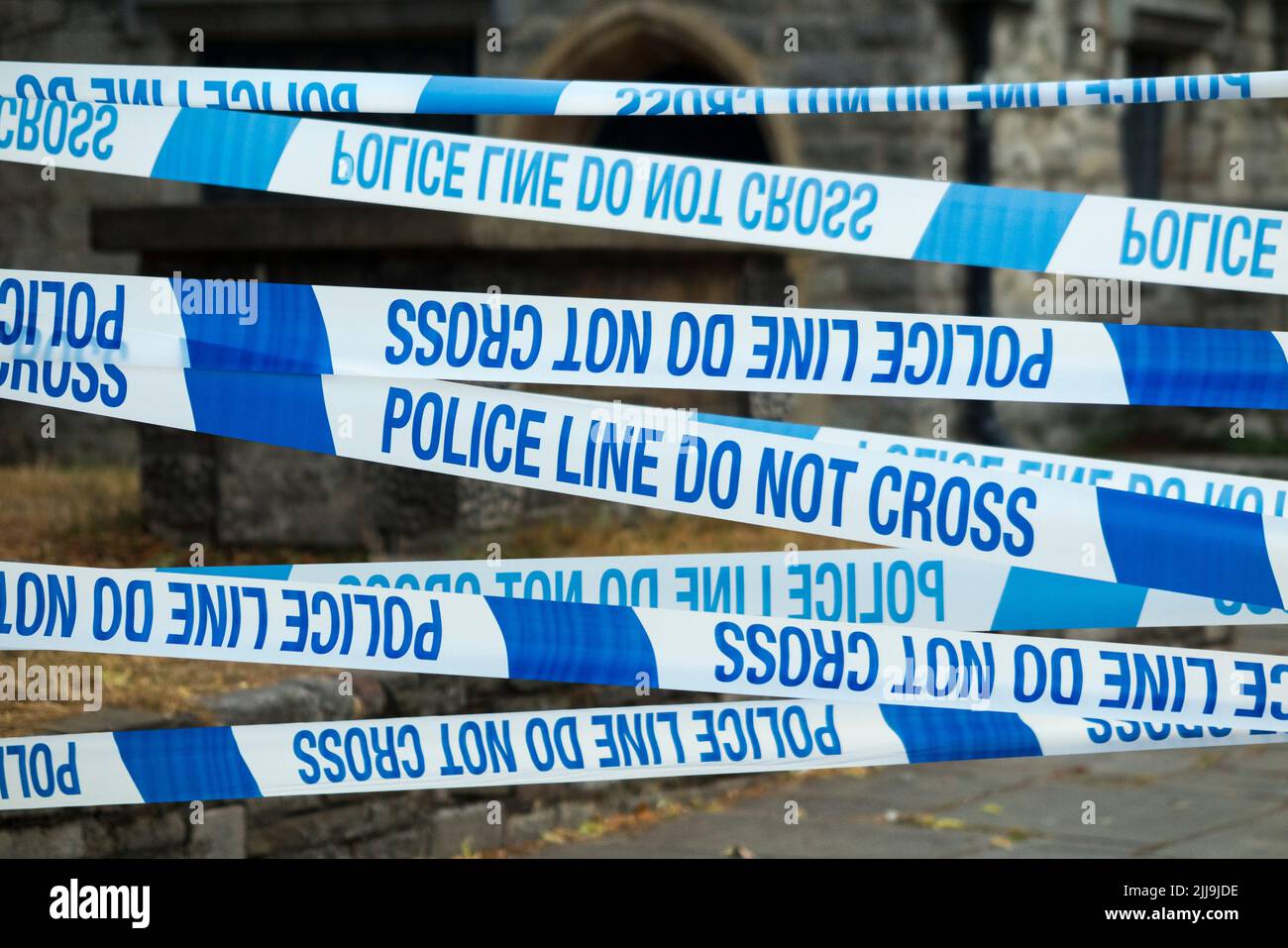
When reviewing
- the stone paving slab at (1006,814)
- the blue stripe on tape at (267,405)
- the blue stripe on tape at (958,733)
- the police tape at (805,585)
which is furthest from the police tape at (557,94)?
the stone paving slab at (1006,814)

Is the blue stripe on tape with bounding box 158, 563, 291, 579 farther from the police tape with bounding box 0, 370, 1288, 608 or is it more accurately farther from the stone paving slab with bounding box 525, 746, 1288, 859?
the stone paving slab with bounding box 525, 746, 1288, 859

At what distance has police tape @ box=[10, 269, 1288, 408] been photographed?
3711 millimetres

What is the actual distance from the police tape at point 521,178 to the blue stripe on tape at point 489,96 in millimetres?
147

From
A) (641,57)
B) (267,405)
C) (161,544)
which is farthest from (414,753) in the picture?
(641,57)

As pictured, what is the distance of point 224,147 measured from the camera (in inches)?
153

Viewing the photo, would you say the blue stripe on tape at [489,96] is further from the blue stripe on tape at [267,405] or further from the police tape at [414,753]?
the police tape at [414,753]

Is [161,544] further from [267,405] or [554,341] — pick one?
[554,341]

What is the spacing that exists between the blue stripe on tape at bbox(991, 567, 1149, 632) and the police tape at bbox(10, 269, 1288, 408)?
1.18ft

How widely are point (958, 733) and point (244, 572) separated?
1.45 m

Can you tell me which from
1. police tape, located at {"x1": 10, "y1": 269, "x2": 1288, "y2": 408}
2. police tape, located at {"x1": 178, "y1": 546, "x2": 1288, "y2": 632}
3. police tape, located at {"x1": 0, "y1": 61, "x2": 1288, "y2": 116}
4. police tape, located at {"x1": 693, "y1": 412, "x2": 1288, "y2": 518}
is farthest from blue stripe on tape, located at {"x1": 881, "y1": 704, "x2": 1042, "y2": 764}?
police tape, located at {"x1": 0, "y1": 61, "x2": 1288, "y2": 116}

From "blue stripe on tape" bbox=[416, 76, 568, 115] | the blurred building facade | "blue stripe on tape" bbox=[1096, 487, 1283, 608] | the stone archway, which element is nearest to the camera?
"blue stripe on tape" bbox=[1096, 487, 1283, 608]

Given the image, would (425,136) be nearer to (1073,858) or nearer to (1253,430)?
(1073,858)

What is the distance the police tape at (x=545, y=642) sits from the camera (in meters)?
3.66
